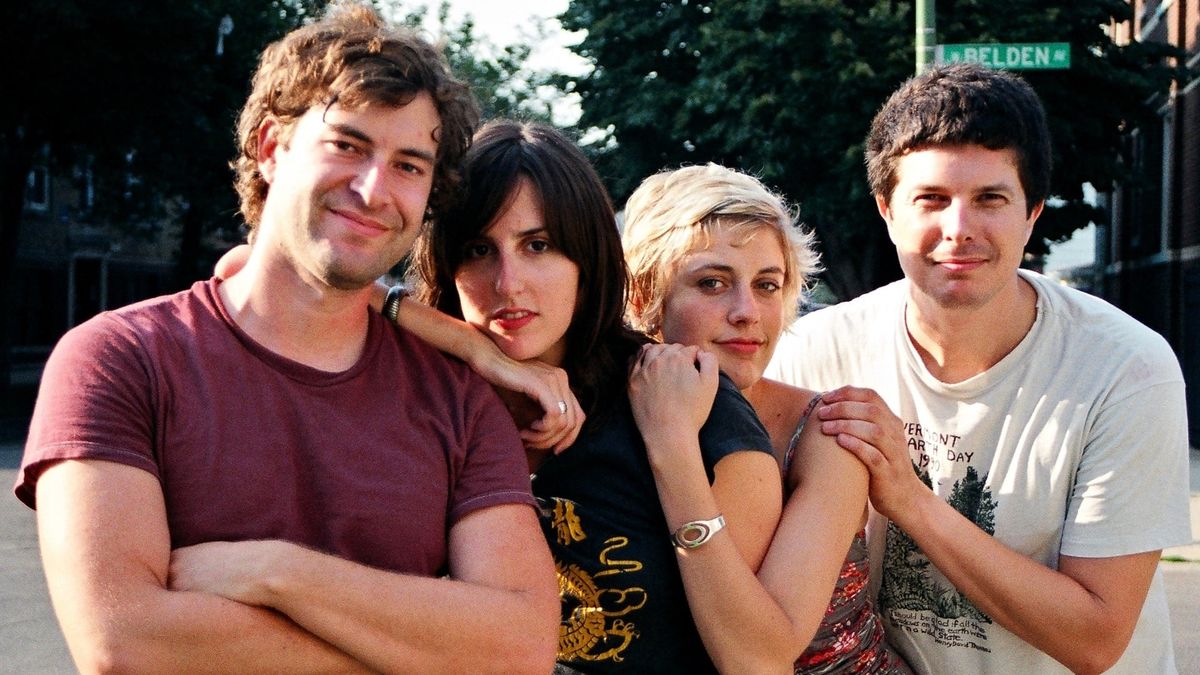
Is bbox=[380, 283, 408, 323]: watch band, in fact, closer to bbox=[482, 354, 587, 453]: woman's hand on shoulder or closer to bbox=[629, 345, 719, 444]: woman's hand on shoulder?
bbox=[482, 354, 587, 453]: woman's hand on shoulder

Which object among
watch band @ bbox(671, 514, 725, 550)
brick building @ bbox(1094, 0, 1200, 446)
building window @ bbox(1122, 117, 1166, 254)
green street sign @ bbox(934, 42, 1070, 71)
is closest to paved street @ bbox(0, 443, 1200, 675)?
green street sign @ bbox(934, 42, 1070, 71)

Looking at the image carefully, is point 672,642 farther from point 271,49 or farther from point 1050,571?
point 271,49

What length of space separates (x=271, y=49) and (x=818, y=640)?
1.74 meters

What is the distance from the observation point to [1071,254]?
6112cm

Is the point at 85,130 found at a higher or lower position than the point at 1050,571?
higher

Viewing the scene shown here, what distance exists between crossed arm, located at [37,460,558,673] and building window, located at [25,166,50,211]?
33.0 m

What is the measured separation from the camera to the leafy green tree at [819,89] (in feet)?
56.2

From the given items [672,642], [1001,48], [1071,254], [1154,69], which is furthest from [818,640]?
[1071,254]

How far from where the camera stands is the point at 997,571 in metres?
2.78

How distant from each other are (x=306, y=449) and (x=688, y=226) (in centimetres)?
118

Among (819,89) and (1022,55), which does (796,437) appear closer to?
(1022,55)

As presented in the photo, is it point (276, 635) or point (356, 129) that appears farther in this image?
point (356, 129)

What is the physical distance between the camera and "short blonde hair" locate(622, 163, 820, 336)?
2.94 m

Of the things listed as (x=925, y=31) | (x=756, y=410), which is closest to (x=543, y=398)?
(x=756, y=410)
